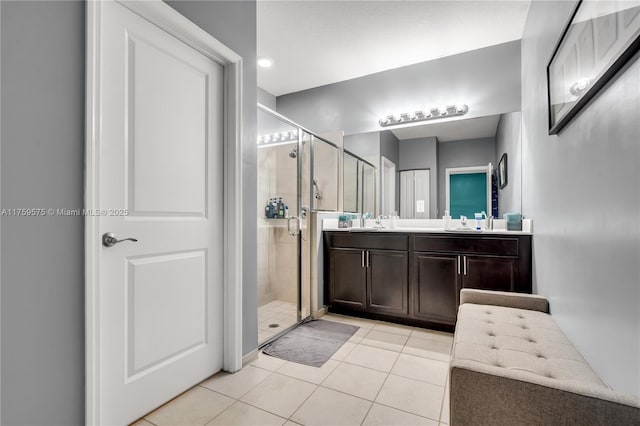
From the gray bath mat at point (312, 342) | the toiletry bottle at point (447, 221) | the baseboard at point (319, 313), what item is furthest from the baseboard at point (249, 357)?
the toiletry bottle at point (447, 221)

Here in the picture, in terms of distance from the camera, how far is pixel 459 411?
Answer: 3.16ft

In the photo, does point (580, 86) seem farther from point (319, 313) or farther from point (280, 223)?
point (319, 313)

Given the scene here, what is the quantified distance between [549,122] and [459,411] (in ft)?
5.02

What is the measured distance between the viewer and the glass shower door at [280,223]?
2.47m

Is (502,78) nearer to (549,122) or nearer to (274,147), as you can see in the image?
(549,122)

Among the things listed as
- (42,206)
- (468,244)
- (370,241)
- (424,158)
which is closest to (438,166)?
(424,158)

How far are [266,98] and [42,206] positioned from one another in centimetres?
336

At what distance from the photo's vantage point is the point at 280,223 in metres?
2.72

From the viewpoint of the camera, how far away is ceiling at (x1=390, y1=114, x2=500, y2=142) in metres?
3.02

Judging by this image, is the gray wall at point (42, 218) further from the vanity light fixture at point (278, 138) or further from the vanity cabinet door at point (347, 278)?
the vanity cabinet door at point (347, 278)

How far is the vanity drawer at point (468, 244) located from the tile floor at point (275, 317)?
127 centimetres

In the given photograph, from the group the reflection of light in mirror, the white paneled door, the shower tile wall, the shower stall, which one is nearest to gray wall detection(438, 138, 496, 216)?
the shower stall

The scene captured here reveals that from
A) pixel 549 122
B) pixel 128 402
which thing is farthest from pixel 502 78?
pixel 128 402

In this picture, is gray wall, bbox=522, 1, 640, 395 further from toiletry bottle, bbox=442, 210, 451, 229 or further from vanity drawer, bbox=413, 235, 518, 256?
toiletry bottle, bbox=442, 210, 451, 229
